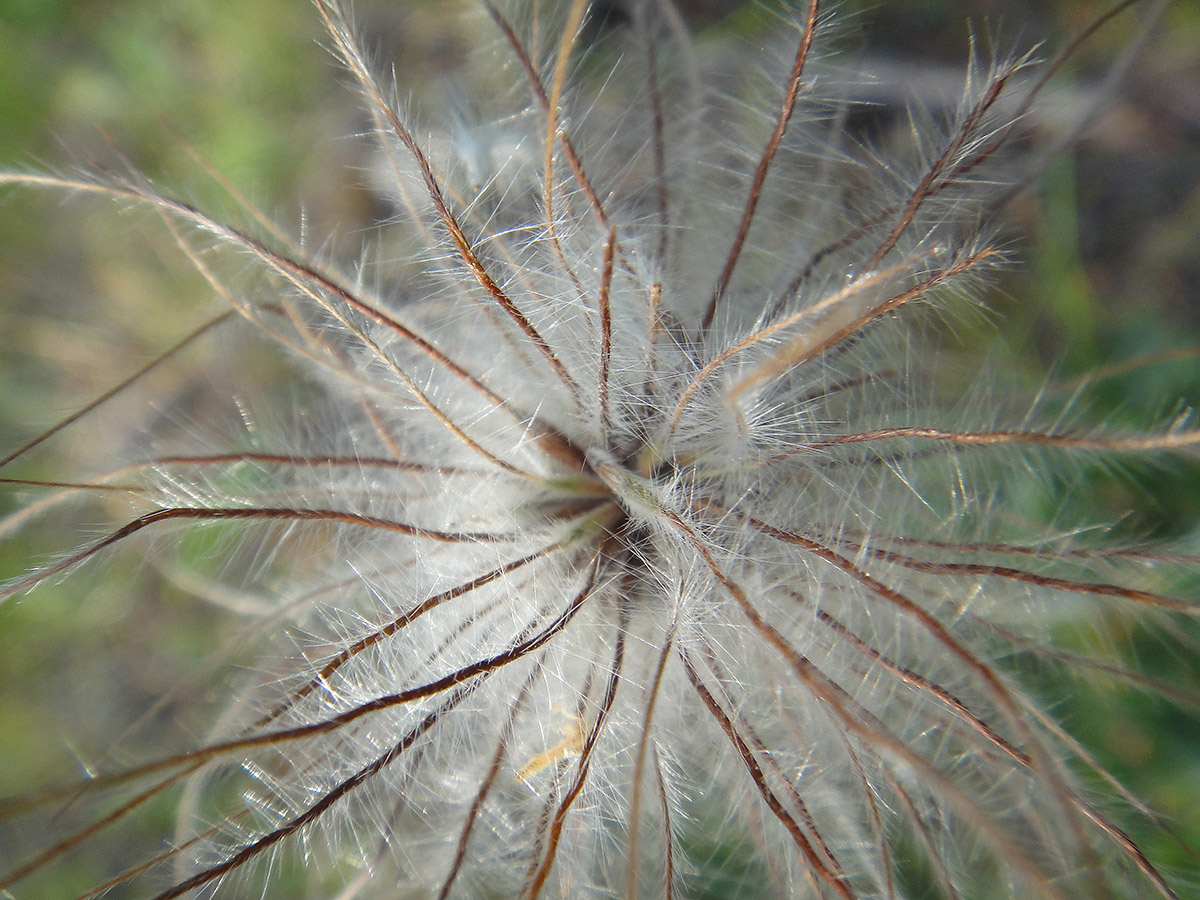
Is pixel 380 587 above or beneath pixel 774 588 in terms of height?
beneath

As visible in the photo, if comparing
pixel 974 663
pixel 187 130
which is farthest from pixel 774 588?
pixel 187 130

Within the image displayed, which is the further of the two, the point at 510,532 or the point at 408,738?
the point at 510,532

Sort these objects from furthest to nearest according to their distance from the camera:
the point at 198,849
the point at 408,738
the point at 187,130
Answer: the point at 187,130
the point at 198,849
the point at 408,738

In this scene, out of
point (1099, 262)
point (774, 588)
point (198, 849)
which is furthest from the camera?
point (1099, 262)

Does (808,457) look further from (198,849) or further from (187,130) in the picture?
(187,130)

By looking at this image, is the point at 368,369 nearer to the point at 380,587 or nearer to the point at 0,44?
the point at 380,587

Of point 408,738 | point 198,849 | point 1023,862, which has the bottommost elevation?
point 198,849

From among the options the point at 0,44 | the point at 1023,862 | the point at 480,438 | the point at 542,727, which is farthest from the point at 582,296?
the point at 0,44
